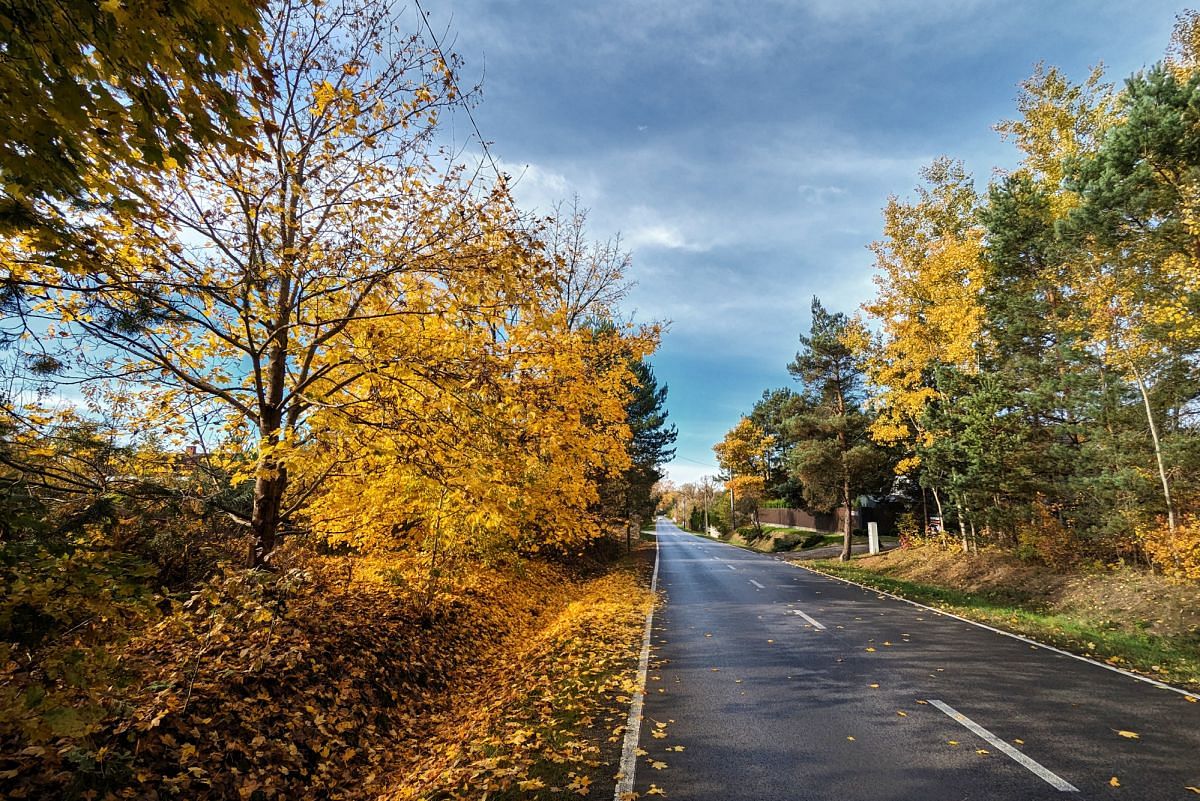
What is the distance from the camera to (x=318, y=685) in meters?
5.83

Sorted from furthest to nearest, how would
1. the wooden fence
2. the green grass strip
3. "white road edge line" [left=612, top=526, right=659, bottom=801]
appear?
the wooden fence < the green grass strip < "white road edge line" [left=612, top=526, right=659, bottom=801]

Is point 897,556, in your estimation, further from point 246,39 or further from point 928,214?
point 246,39

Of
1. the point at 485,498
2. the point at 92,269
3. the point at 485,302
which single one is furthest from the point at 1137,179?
the point at 92,269

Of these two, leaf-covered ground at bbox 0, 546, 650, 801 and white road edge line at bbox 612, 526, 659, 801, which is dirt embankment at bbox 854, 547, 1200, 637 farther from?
leaf-covered ground at bbox 0, 546, 650, 801

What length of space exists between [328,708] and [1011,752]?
265 inches

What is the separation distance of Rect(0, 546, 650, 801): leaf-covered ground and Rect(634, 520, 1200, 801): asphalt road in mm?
932

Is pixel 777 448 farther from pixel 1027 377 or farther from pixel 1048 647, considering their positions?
pixel 1048 647

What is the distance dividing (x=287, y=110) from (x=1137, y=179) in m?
16.6

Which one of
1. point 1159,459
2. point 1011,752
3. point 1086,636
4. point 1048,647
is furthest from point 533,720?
point 1159,459

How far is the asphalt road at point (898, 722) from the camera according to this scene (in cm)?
430

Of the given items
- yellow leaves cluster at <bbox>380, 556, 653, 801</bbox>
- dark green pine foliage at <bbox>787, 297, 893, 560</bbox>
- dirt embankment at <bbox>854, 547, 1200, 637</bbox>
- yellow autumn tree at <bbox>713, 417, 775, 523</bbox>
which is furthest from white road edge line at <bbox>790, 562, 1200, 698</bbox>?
yellow autumn tree at <bbox>713, 417, 775, 523</bbox>

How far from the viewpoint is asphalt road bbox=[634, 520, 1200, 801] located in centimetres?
430

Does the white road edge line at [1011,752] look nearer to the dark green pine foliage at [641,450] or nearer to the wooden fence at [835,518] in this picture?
the dark green pine foliage at [641,450]

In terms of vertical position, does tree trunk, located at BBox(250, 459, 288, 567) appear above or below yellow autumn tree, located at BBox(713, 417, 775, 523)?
below
